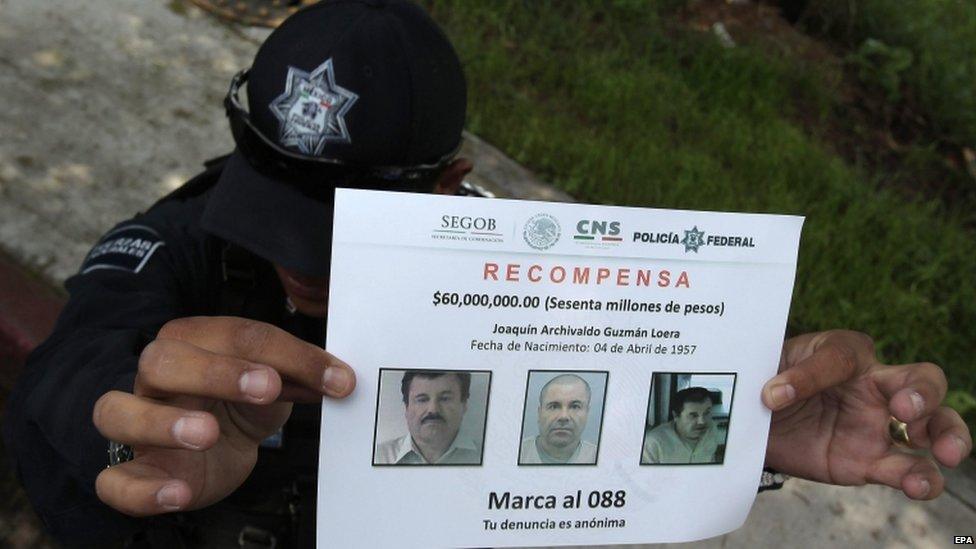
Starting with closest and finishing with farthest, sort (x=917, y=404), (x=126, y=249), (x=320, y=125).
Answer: (x=917, y=404), (x=320, y=125), (x=126, y=249)

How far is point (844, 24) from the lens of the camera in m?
4.26

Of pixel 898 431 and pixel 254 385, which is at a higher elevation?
pixel 254 385

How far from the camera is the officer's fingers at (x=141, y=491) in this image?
0.98m

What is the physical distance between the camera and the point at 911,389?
3.94ft

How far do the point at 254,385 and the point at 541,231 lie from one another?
339 millimetres

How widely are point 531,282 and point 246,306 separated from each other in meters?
0.72

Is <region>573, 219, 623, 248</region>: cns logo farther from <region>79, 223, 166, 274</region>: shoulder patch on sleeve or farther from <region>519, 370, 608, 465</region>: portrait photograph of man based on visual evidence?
<region>79, 223, 166, 274</region>: shoulder patch on sleeve

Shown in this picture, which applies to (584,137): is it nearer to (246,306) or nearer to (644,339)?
(246,306)

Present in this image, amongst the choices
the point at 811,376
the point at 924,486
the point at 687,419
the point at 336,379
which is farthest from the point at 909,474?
the point at 336,379

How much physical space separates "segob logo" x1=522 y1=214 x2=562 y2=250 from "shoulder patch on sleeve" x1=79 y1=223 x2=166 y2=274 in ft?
2.57

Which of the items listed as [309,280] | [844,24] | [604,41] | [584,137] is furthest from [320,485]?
[844,24]

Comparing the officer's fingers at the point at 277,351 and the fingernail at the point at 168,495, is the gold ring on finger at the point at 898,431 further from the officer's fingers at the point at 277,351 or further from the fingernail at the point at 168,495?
the fingernail at the point at 168,495

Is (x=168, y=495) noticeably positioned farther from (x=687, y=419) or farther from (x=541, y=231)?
(x=687, y=419)

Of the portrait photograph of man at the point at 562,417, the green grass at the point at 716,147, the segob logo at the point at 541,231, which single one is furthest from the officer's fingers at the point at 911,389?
the green grass at the point at 716,147
